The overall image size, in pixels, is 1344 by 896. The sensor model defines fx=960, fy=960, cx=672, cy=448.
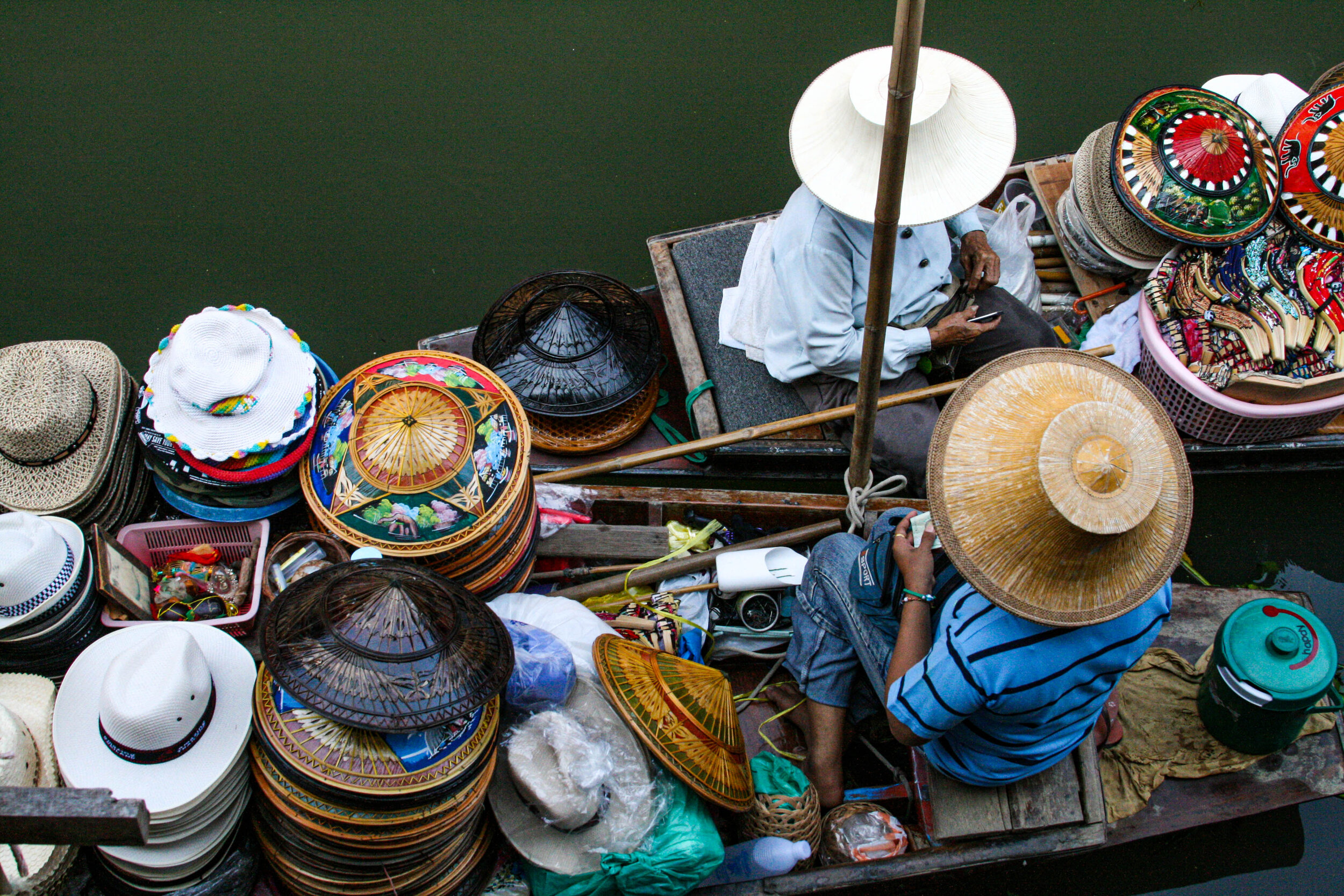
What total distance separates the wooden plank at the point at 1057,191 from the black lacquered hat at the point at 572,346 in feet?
5.49

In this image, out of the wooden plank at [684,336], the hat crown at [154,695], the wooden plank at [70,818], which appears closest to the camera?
the wooden plank at [70,818]

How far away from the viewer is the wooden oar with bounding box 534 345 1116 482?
316 centimetres

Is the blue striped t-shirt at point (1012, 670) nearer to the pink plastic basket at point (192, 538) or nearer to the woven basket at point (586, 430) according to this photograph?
the woven basket at point (586, 430)

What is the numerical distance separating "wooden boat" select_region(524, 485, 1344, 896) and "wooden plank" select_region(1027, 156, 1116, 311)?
1236 mm

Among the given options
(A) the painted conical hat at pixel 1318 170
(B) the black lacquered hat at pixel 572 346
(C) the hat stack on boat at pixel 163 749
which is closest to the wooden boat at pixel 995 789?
(B) the black lacquered hat at pixel 572 346

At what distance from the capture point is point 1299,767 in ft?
9.26

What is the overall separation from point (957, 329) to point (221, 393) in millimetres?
2245

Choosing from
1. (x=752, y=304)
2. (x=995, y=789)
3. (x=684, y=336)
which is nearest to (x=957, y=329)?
(x=752, y=304)

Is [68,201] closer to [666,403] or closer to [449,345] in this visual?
[449,345]

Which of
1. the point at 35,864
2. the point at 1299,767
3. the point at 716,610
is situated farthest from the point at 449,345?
the point at 1299,767

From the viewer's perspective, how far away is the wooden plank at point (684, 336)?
340 cm

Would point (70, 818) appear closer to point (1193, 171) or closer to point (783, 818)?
point (783, 818)

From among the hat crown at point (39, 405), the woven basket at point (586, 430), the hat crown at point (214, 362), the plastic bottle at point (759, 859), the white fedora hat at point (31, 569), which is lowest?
the plastic bottle at point (759, 859)

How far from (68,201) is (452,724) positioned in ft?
11.1
